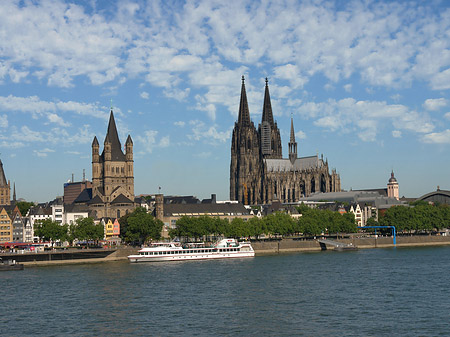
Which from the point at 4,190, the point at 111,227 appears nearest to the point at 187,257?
the point at 111,227

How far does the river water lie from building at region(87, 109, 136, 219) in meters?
67.2

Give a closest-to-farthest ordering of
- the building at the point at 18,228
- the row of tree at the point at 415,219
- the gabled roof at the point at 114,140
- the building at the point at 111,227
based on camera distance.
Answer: the building at the point at 18,228 → the building at the point at 111,227 → the row of tree at the point at 415,219 → the gabled roof at the point at 114,140

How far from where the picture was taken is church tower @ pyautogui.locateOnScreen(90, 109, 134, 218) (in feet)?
518

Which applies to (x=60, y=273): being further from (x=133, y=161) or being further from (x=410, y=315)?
(x=133, y=161)

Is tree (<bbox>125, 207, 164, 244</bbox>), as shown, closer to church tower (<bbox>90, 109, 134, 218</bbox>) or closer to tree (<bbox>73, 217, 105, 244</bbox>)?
tree (<bbox>73, 217, 105, 244</bbox>)

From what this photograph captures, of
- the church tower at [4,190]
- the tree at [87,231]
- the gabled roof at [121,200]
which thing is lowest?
the tree at [87,231]

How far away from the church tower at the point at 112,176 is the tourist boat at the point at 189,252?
46.2 m

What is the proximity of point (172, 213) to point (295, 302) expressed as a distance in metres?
97.3

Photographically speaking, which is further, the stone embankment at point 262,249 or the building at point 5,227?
the building at point 5,227

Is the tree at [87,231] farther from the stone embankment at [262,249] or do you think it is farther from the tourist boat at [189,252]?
the tourist boat at [189,252]

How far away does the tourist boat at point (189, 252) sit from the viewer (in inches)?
4161

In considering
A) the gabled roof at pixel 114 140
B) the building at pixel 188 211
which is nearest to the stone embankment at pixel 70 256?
the building at pixel 188 211

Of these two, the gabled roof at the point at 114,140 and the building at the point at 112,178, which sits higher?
the gabled roof at the point at 114,140

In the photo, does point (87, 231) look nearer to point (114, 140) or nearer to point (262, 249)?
point (262, 249)
